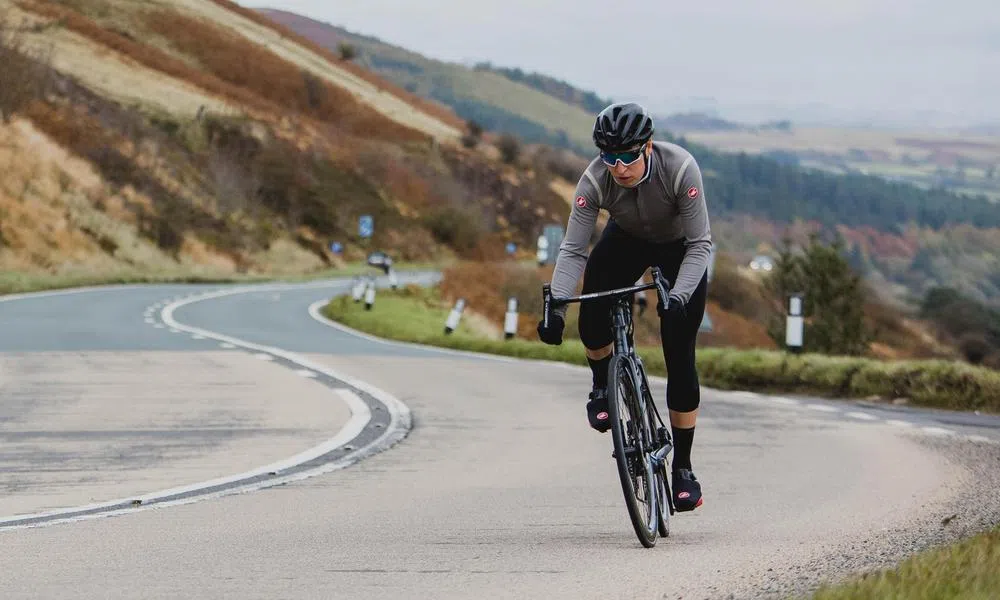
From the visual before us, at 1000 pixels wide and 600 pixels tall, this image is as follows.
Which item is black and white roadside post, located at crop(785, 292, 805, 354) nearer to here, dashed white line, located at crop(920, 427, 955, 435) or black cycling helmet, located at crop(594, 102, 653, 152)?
dashed white line, located at crop(920, 427, 955, 435)

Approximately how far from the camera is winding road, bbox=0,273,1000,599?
19.9 feet

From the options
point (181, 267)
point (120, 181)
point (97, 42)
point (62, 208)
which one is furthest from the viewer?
point (97, 42)

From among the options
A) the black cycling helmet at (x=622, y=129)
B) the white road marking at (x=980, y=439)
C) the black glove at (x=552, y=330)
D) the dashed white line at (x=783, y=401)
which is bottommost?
the dashed white line at (x=783, y=401)

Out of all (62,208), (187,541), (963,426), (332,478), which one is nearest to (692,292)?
(187,541)

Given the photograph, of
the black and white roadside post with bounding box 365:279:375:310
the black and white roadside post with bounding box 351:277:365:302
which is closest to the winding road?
the black and white roadside post with bounding box 365:279:375:310

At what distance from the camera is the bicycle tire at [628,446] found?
675 centimetres

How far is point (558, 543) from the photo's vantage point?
6.98 metres

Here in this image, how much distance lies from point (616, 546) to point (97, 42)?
101 meters

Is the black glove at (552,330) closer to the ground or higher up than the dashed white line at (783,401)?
higher up

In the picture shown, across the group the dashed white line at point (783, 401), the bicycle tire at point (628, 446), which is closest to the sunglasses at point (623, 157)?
the bicycle tire at point (628, 446)

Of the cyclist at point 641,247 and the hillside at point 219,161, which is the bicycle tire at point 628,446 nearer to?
the cyclist at point 641,247

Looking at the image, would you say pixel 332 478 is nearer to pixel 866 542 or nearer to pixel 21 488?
pixel 21 488

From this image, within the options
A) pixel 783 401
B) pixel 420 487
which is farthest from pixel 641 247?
pixel 783 401

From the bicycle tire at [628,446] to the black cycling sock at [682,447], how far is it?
0.35m
